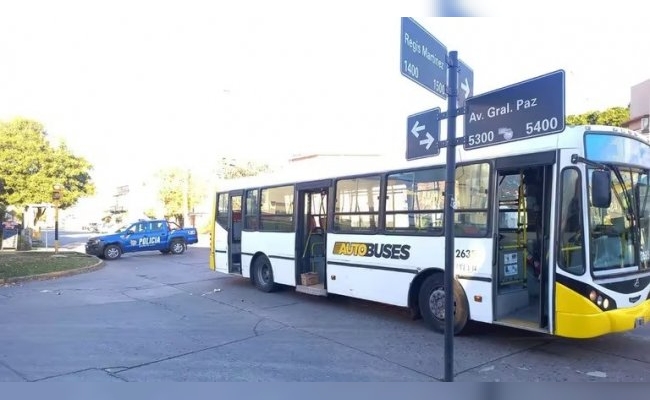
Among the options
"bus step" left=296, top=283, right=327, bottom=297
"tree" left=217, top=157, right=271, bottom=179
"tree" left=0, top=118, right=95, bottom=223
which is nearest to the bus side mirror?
"bus step" left=296, top=283, right=327, bottom=297

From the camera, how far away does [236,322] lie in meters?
7.57

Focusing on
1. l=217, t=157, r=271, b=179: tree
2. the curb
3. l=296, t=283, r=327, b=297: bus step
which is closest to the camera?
Result: l=296, t=283, r=327, b=297: bus step

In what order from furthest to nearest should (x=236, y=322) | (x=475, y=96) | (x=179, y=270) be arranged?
(x=179, y=270)
(x=236, y=322)
(x=475, y=96)

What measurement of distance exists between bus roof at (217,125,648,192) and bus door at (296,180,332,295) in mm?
399

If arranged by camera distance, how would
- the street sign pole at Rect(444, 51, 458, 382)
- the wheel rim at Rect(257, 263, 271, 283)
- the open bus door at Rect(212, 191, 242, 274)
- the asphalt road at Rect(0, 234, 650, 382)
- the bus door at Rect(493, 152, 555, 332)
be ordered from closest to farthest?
1. the street sign pole at Rect(444, 51, 458, 382)
2. the asphalt road at Rect(0, 234, 650, 382)
3. the bus door at Rect(493, 152, 555, 332)
4. the wheel rim at Rect(257, 263, 271, 283)
5. the open bus door at Rect(212, 191, 242, 274)

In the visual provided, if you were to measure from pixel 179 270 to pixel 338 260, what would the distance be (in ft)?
28.0

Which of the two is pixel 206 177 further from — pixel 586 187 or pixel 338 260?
pixel 586 187

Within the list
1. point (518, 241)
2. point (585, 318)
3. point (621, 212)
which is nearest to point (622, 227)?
point (621, 212)

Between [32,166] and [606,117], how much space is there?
30.8 m

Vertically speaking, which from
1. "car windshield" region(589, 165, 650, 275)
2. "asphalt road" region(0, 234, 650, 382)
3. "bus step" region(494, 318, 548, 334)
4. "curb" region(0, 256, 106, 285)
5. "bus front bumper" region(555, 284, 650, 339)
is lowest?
"curb" region(0, 256, 106, 285)

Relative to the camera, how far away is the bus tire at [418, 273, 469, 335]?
20.7 feet

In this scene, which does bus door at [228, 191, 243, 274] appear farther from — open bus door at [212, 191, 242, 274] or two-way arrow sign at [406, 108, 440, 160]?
two-way arrow sign at [406, 108, 440, 160]

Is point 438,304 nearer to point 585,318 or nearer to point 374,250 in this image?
point 374,250

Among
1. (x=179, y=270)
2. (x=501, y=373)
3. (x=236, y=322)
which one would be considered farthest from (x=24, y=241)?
(x=501, y=373)
